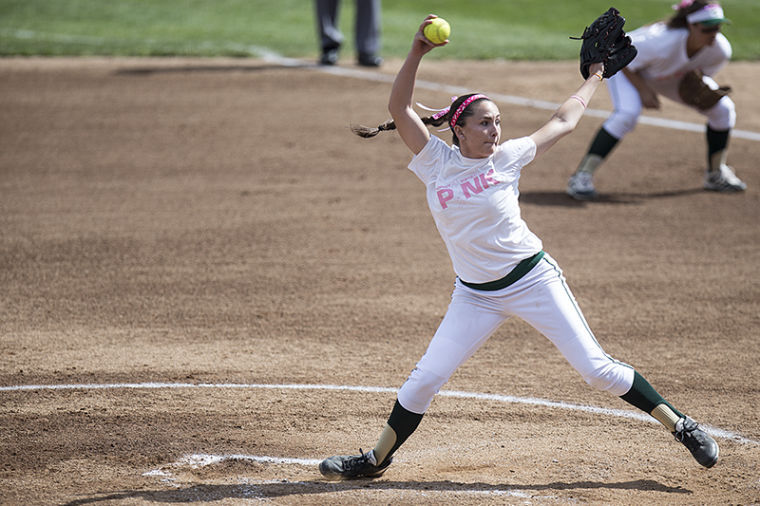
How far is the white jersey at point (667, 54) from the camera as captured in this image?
882 centimetres

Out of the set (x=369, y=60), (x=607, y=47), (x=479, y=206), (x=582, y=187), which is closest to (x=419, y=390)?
(x=479, y=206)

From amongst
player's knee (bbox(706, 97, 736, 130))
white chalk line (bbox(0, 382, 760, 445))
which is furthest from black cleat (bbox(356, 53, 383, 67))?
white chalk line (bbox(0, 382, 760, 445))

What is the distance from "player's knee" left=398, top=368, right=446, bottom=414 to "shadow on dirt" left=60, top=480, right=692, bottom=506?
397 millimetres

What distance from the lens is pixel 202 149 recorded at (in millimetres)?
10406

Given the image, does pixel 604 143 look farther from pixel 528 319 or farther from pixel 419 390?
pixel 419 390

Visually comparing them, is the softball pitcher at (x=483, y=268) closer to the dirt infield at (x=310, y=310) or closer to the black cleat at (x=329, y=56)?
the dirt infield at (x=310, y=310)

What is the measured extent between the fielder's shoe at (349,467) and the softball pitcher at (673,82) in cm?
541


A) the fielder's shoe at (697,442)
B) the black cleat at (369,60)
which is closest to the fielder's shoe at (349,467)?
the fielder's shoe at (697,442)

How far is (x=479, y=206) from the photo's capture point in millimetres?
4086

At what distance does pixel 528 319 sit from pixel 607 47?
1.52 metres

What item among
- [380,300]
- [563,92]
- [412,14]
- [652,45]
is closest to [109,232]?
[380,300]

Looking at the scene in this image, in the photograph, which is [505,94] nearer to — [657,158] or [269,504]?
[657,158]

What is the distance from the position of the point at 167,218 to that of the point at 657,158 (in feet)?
18.4

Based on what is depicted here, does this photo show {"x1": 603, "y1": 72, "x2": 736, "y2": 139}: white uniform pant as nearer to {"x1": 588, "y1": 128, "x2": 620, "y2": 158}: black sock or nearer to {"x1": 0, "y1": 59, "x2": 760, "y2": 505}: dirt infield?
{"x1": 588, "y1": 128, "x2": 620, "y2": 158}: black sock
